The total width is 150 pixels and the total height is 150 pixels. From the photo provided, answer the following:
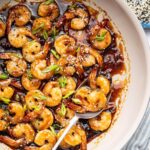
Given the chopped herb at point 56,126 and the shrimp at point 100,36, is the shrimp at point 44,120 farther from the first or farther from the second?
the shrimp at point 100,36

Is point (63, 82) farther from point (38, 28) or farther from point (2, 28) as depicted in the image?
point (2, 28)

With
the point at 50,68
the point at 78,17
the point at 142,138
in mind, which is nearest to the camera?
the point at 50,68

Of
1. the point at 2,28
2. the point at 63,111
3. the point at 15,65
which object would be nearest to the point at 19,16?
the point at 2,28

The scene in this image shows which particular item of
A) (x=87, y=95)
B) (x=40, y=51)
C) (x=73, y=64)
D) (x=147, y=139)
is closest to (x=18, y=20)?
(x=40, y=51)

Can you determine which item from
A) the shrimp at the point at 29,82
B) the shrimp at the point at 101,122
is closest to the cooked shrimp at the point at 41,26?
the shrimp at the point at 29,82

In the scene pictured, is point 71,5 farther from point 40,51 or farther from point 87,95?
point 87,95
